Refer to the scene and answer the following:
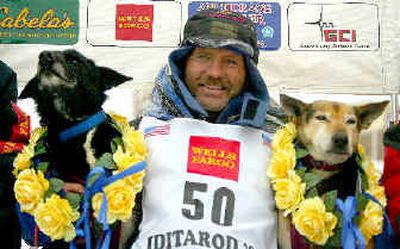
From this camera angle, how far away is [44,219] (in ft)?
4.71

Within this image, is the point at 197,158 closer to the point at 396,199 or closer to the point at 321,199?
the point at 321,199

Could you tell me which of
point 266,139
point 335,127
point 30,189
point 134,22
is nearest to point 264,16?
point 134,22

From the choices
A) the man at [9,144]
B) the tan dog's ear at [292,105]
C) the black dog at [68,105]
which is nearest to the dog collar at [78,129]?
the black dog at [68,105]

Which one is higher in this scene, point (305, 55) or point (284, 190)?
point (305, 55)

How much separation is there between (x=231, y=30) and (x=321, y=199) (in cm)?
65

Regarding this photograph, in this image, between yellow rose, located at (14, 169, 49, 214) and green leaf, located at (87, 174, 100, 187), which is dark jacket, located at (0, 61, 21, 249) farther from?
green leaf, located at (87, 174, 100, 187)

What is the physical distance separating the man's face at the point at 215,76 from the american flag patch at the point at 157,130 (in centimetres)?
18

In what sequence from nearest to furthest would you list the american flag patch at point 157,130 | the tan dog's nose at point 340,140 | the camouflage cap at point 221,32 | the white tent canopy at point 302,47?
the tan dog's nose at point 340,140, the american flag patch at point 157,130, the camouflage cap at point 221,32, the white tent canopy at point 302,47

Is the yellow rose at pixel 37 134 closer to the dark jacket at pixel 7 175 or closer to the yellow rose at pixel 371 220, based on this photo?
the dark jacket at pixel 7 175

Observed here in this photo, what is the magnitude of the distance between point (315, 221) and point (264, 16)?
1682 mm

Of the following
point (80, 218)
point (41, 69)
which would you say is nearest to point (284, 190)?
point (80, 218)

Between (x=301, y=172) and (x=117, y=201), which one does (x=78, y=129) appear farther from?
(x=301, y=172)

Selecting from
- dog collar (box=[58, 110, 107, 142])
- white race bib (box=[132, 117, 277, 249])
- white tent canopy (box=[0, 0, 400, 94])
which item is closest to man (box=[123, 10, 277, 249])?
white race bib (box=[132, 117, 277, 249])

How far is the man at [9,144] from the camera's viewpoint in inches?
71.2
